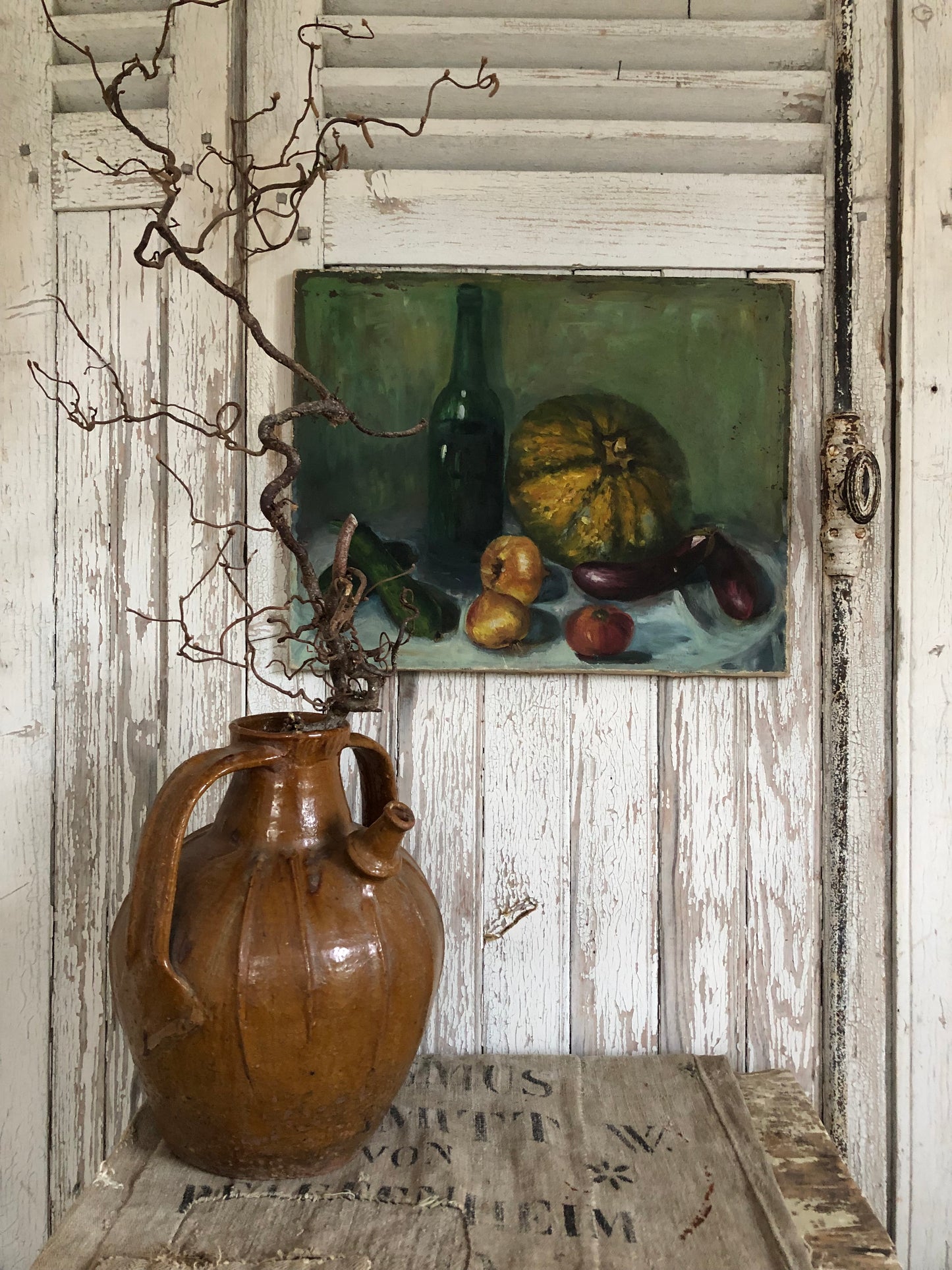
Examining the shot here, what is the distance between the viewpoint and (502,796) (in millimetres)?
1061

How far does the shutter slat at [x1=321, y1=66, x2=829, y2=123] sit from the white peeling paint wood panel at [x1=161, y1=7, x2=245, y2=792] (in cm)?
14

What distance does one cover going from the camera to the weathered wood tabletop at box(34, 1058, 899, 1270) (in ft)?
2.22

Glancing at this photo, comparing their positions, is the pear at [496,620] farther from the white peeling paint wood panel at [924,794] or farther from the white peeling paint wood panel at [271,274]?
the white peeling paint wood panel at [924,794]

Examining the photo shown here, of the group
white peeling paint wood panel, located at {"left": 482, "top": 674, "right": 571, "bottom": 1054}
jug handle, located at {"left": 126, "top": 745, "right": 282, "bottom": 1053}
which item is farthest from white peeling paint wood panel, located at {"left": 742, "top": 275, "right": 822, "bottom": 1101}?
jug handle, located at {"left": 126, "top": 745, "right": 282, "bottom": 1053}

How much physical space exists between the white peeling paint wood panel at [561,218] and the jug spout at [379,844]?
2.08 ft

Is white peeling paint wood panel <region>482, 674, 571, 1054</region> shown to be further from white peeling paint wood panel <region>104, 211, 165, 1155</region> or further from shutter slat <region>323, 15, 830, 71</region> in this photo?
shutter slat <region>323, 15, 830, 71</region>

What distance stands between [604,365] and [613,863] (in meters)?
0.57

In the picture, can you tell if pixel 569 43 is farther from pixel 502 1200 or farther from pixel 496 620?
pixel 502 1200

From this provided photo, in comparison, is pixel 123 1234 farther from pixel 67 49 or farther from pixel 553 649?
pixel 67 49

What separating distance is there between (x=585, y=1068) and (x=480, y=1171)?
23 centimetres

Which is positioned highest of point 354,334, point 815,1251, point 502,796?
point 354,334

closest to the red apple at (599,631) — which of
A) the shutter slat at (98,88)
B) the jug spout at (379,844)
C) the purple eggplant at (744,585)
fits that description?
the purple eggplant at (744,585)

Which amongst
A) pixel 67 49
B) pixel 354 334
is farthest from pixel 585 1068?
pixel 67 49

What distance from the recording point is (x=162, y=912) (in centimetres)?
73
